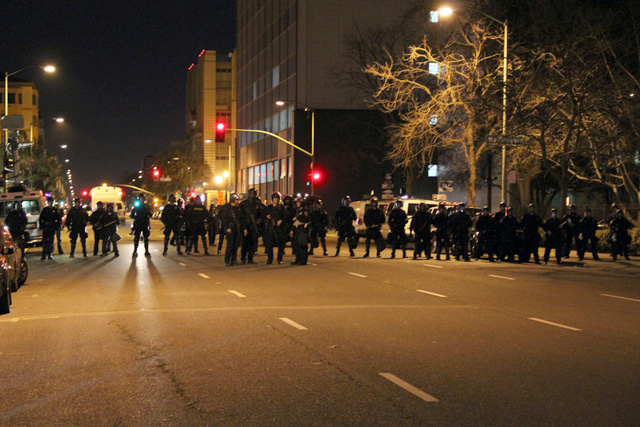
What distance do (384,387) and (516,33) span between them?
28.3 metres

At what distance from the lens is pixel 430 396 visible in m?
6.30

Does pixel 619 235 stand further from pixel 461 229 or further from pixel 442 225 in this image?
pixel 442 225

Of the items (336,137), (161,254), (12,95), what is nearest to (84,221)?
(161,254)

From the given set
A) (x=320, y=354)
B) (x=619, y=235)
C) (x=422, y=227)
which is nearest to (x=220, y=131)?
(x=422, y=227)

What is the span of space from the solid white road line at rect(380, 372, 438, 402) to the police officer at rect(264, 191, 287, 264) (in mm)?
13782

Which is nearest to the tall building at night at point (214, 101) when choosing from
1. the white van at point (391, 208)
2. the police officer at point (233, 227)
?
the white van at point (391, 208)

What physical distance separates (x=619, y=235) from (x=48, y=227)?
17.1 metres

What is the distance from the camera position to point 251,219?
20469mm

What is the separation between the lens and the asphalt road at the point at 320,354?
5.89m

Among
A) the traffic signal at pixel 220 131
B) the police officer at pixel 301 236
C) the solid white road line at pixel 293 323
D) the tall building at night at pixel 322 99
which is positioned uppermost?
the tall building at night at pixel 322 99

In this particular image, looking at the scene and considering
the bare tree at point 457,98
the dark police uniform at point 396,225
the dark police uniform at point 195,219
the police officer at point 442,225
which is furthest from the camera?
the bare tree at point 457,98

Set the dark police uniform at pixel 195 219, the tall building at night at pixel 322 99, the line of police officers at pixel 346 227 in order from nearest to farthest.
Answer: the line of police officers at pixel 346 227 < the dark police uniform at pixel 195 219 < the tall building at night at pixel 322 99

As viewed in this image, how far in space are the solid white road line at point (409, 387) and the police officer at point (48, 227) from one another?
18.8m

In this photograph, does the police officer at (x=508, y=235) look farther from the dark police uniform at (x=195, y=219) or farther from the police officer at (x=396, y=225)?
the dark police uniform at (x=195, y=219)
